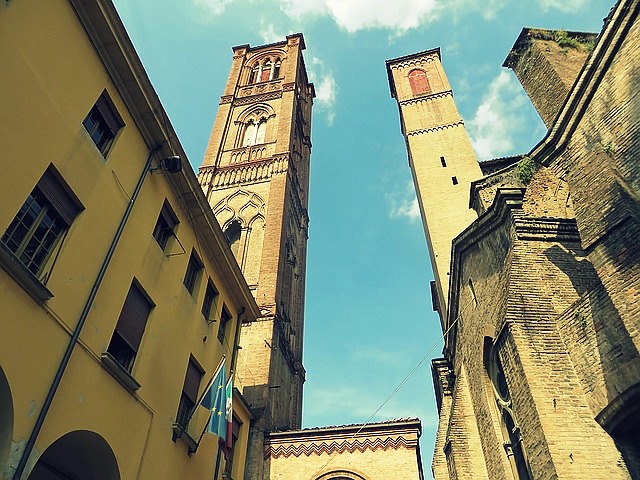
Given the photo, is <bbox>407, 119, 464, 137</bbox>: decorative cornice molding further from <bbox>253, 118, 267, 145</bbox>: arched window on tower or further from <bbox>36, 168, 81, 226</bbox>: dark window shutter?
<bbox>36, 168, 81, 226</bbox>: dark window shutter

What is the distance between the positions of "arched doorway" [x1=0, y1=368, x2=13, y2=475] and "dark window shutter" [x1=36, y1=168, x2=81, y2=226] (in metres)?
2.59

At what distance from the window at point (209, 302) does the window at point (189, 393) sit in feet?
4.94

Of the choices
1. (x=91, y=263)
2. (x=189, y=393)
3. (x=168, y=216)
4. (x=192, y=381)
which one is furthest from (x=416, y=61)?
(x=91, y=263)

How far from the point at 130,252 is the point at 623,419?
30.1 feet

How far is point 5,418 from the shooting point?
571 cm

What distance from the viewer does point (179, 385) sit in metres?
10.1

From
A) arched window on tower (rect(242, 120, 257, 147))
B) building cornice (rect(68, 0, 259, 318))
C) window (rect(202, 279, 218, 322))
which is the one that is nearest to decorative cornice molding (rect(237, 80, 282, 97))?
arched window on tower (rect(242, 120, 257, 147))

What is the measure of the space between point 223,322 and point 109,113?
703 cm

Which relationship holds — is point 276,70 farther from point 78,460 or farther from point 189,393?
point 78,460

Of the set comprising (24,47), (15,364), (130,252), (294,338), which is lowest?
(15,364)

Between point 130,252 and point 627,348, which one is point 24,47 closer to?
point 130,252

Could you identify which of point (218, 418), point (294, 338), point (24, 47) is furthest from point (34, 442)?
point (294, 338)

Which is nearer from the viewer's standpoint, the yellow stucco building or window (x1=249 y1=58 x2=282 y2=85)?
the yellow stucco building

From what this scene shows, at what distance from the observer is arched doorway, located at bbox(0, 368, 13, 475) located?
559 centimetres
